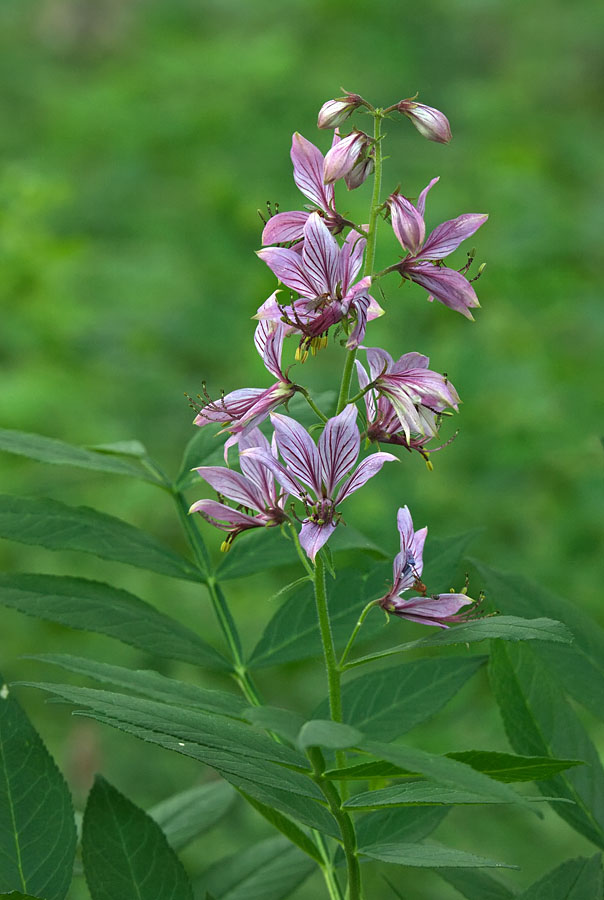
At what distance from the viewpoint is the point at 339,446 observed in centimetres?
70

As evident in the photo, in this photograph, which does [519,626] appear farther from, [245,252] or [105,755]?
[245,252]

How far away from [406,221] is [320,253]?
0.06 m

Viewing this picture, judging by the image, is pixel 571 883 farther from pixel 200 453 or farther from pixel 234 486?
pixel 200 453

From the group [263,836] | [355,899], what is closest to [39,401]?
[263,836]

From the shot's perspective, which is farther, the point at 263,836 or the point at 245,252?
the point at 245,252

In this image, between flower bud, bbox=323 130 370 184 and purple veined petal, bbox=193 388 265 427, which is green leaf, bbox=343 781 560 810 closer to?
purple veined petal, bbox=193 388 265 427

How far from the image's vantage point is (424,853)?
642mm

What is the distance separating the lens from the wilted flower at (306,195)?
75 cm

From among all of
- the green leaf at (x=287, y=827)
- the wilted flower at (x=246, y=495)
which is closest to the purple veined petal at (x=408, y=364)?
the wilted flower at (x=246, y=495)

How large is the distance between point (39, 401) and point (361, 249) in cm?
203

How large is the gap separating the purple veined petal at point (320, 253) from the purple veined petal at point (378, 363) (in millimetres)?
50

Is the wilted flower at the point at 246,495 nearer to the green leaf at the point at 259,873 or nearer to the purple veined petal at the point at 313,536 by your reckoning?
the purple veined petal at the point at 313,536

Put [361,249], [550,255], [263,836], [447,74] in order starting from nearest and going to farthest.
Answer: [361,249]
[263,836]
[550,255]
[447,74]

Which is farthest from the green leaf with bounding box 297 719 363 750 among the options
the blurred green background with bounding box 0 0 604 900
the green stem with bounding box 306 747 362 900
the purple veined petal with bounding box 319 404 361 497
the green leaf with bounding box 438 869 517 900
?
the blurred green background with bounding box 0 0 604 900
